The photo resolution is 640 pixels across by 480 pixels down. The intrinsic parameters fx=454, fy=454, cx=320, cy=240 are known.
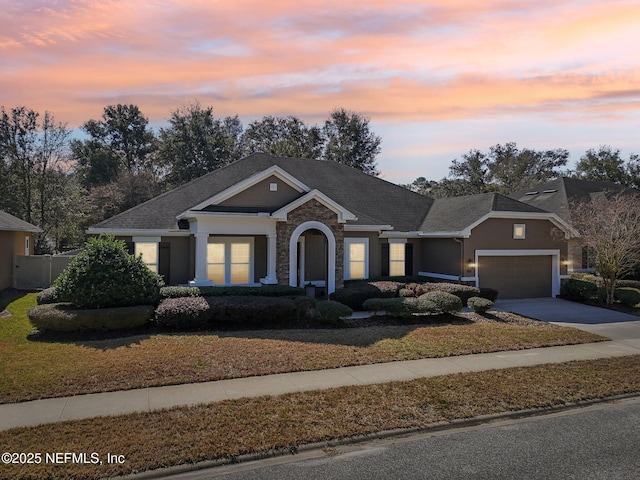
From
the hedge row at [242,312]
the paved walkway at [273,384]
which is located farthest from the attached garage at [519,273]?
the hedge row at [242,312]

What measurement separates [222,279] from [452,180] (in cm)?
4264

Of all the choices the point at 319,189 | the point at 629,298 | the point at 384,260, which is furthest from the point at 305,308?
the point at 629,298

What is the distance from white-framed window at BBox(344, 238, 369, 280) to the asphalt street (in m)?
13.2

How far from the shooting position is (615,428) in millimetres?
7441

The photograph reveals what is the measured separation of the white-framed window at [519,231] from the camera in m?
21.5

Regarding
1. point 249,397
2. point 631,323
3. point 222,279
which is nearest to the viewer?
point 249,397

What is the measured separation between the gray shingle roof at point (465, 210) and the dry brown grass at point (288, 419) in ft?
38.4

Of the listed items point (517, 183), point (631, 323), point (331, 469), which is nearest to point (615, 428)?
point (331, 469)

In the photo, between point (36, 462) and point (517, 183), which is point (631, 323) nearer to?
point (36, 462)

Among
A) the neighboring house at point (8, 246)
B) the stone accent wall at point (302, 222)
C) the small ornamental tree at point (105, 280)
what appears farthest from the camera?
the neighboring house at point (8, 246)

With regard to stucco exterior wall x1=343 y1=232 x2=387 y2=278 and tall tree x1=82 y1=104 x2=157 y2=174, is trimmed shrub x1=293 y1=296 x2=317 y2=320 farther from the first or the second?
tall tree x1=82 y1=104 x2=157 y2=174

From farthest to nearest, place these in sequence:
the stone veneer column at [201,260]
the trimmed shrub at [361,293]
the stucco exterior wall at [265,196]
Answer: the stucco exterior wall at [265,196]
the stone veneer column at [201,260]
the trimmed shrub at [361,293]

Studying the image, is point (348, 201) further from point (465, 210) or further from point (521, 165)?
point (521, 165)

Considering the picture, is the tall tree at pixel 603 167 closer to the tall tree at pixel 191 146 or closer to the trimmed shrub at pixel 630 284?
the trimmed shrub at pixel 630 284
